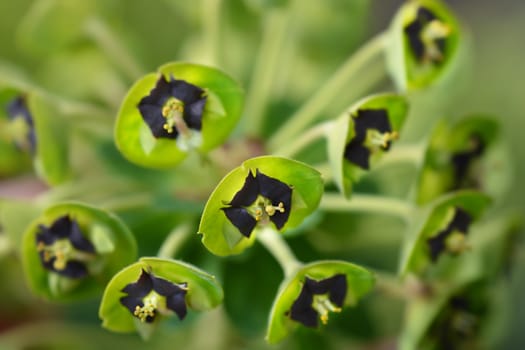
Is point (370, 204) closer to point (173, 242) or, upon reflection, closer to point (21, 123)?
point (173, 242)

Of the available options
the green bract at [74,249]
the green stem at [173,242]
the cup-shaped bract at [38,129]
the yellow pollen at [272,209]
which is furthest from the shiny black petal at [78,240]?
the yellow pollen at [272,209]

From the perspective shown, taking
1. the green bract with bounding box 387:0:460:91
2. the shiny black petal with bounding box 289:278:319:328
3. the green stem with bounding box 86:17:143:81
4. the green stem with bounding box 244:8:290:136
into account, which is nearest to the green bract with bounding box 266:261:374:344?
the shiny black petal with bounding box 289:278:319:328

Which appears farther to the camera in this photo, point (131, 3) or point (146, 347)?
point (131, 3)

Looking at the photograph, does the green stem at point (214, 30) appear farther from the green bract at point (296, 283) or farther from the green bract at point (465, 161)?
the green bract at point (296, 283)

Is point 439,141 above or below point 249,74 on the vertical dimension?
below

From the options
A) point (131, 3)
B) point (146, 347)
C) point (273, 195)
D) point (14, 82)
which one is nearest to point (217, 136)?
point (273, 195)

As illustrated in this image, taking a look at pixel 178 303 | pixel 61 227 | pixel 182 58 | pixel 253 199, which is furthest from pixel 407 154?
pixel 182 58

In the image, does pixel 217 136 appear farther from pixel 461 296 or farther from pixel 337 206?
pixel 461 296
